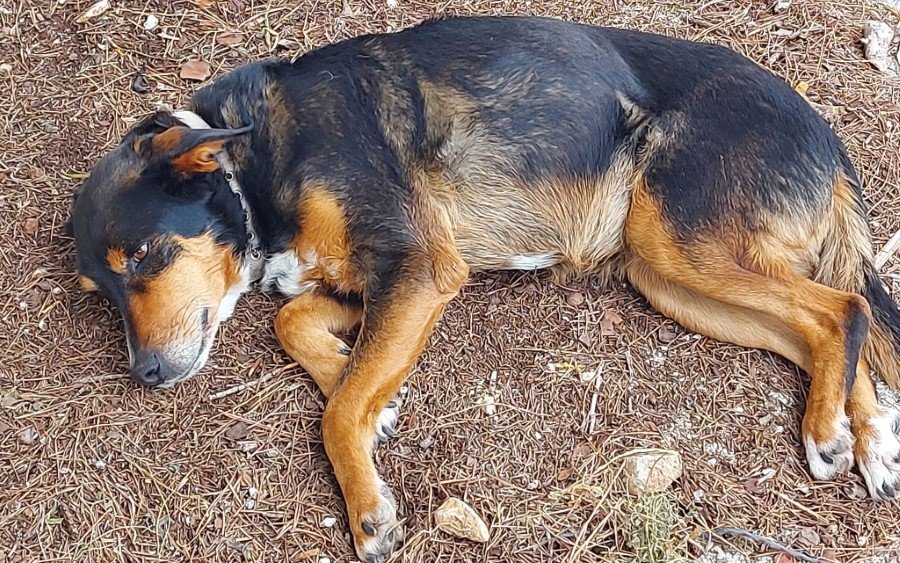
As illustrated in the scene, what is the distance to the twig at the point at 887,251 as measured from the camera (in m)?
4.38

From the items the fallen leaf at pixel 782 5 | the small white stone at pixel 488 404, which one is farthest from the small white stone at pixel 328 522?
the fallen leaf at pixel 782 5

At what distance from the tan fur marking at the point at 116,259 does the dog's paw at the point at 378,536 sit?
159 centimetres

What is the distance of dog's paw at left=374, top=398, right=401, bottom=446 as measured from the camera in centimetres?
384

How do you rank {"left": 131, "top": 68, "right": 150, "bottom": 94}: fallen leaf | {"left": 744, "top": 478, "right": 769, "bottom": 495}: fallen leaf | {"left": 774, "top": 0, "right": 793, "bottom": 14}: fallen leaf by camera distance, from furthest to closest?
{"left": 774, "top": 0, "right": 793, "bottom": 14}: fallen leaf, {"left": 131, "top": 68, "right": 150, "bottom": 94}: fallen leaf, {"left": 744, "top": 478, "right": 769, "bottom": 495}: fallen leaf

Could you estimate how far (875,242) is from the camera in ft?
14.6

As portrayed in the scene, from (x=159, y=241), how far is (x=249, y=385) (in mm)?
813

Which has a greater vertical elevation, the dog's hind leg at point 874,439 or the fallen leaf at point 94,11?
the fallen leaf at point 94,11

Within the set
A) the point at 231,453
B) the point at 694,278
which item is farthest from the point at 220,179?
the point at 694,278

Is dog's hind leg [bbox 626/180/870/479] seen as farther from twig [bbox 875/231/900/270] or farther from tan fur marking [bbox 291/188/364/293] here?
tan fur marking [bbox 291/188/364/293]

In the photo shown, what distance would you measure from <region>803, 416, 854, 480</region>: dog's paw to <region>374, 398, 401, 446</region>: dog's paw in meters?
1.93

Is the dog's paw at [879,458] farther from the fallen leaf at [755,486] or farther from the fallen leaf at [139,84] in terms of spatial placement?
the fallen leaf at [139,84]

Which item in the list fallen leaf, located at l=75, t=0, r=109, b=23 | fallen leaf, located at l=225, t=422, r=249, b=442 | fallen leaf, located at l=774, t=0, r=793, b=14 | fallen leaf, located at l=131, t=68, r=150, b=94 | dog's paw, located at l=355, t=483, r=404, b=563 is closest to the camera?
dog's paw, located at l=355, t=483, r=404, b=563

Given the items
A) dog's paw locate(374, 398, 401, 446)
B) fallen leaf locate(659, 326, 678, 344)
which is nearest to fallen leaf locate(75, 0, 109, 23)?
dog's paw locate(374, 398, 401, 446)

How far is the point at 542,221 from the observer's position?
166 inches
